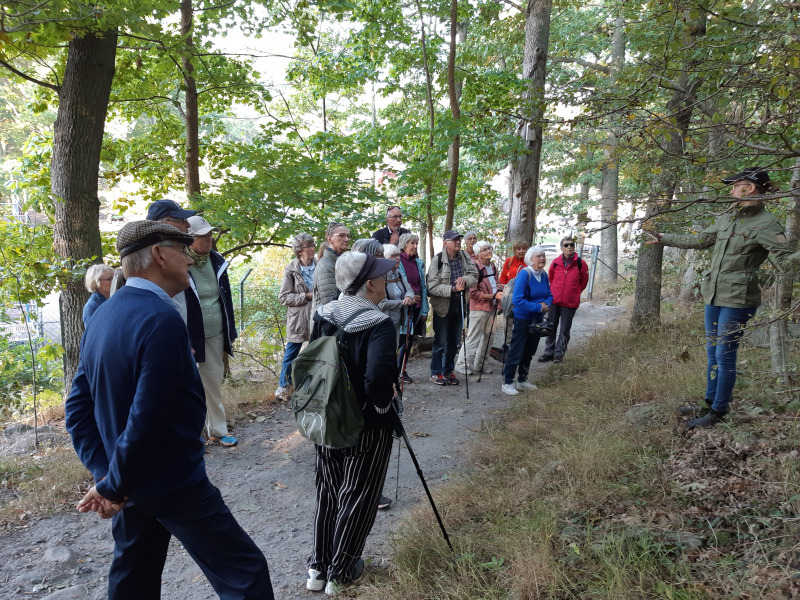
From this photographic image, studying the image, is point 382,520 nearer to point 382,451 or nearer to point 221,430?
point 382,451

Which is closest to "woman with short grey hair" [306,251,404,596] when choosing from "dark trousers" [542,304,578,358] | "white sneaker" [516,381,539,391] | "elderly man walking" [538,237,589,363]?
"white sneaker" [516,381,539,391]

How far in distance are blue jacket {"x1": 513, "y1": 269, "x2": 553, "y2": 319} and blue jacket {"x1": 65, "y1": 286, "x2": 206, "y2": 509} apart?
5.15 m

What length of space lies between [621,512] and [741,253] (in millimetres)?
2342

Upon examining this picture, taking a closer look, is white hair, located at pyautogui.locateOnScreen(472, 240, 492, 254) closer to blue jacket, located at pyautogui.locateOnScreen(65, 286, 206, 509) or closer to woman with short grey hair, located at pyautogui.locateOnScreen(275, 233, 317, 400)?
woman with short grey hair, located at pyautogui.locateOnScreen(275, 233, 317, 400)

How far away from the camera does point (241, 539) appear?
2053 mm

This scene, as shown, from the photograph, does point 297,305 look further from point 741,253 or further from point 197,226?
point 741,253

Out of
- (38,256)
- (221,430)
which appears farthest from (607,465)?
(38,256)

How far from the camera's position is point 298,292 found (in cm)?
644

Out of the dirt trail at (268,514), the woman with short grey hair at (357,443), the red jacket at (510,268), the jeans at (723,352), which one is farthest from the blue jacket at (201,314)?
the red jacket at (510,268)

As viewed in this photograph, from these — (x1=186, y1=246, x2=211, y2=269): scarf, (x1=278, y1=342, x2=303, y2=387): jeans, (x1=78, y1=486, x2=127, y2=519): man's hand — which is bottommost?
(x1=278, y1=342, x2=303, y2=387): jeans

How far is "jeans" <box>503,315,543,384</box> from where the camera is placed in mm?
6680

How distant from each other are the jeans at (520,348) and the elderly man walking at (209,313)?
11.8ft

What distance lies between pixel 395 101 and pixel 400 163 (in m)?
7.49

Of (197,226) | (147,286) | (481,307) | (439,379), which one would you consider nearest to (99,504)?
(147,286)
